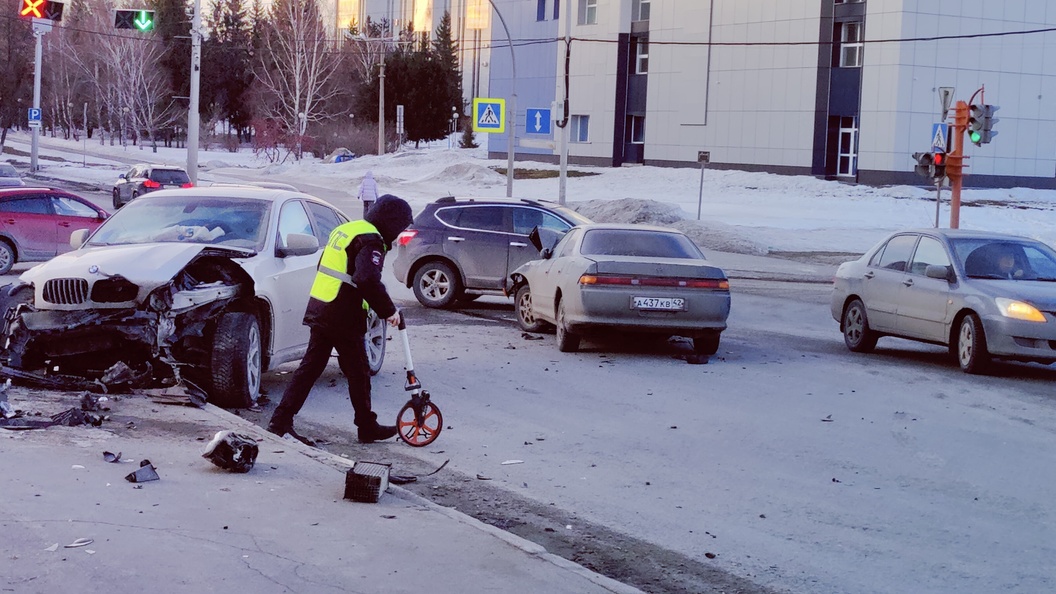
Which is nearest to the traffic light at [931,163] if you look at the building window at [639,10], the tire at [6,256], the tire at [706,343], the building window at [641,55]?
the tire at [706,343]

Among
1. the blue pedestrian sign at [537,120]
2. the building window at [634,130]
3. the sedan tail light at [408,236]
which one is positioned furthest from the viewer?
the building window at [634,130]

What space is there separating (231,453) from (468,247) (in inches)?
439

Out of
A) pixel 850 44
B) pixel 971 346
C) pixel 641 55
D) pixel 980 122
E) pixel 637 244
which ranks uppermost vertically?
pixel 641 55

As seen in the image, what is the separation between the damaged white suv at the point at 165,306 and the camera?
31.1 feet

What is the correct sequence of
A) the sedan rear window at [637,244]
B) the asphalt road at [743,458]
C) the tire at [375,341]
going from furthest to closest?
the sedan rear window at [637,244] < the tire at [375,341] < the asphalt road at [743,458]

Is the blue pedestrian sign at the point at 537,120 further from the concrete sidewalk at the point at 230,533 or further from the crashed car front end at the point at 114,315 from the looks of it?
the concrete sidewalk at the point at 230,533

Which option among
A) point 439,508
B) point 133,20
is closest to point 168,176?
point 133,20

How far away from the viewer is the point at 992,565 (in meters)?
6.33

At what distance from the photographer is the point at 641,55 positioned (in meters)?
67.1

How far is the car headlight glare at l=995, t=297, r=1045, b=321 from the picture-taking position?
12.4 m

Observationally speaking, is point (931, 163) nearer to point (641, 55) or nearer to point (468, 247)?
point (468, 247)

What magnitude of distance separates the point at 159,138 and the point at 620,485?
108 m

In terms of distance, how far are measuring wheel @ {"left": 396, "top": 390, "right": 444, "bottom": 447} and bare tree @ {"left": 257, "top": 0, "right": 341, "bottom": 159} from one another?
69.1 metres

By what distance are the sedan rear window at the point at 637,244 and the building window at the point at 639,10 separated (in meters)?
54.4
